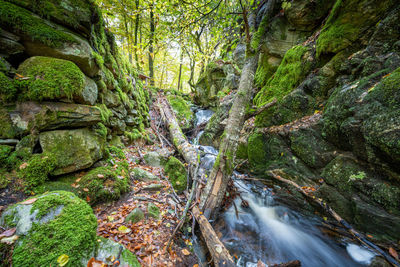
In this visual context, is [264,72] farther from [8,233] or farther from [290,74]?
[8,233]

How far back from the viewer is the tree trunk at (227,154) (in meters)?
3.42

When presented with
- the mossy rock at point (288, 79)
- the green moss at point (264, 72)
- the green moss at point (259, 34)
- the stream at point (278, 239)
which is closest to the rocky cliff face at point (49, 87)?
the stream at point (278, 239)

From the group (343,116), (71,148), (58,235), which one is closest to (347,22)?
(343,116)

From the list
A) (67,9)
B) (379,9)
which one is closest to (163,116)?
(67,9)

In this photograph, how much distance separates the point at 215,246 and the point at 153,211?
1.43m

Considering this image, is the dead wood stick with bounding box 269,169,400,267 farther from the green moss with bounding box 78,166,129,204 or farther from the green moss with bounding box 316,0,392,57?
the green moss with bounding box 78,166,129,204

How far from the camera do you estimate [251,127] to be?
22.1ft

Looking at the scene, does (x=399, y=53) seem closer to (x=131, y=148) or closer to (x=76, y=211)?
(x=76, y=211)

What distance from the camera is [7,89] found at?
8.05ft

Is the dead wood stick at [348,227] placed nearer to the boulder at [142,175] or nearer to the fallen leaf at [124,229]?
the boulder at [142,175]

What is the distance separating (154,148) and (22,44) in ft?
15.6

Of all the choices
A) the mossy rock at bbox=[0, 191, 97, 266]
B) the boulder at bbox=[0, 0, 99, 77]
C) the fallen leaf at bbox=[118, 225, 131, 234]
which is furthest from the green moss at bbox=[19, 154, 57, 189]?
the boulder at bbox=[0, 0, 99, 77]

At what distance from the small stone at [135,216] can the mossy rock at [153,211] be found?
0.56 feet

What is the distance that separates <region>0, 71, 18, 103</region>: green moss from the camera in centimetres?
242
